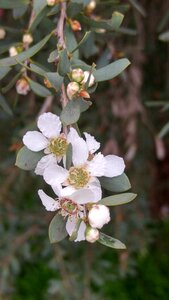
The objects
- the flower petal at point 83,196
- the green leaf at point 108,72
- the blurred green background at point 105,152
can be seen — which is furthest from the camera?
the blurred green background at point 105,152

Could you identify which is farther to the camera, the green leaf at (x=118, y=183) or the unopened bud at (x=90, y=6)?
the unopened bud at (x=90, y=6)

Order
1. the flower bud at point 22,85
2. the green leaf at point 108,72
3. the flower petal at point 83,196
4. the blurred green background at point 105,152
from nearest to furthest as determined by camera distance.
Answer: the flower petal at point 83,196
the green leaf at point 108,72
the flower bud at point 22,85
the blurred green background at point 105,152

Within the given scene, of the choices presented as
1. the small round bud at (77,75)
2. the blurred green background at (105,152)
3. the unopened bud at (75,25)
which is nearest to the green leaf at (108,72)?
the small round bud at (77,75)

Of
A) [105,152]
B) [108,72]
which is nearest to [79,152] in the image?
[108,72]

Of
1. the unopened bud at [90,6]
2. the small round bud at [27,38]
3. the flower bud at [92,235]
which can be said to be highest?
the unopened bud at [90,6]

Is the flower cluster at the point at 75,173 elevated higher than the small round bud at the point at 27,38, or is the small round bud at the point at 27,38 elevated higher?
the small round bud at the point at 27,38

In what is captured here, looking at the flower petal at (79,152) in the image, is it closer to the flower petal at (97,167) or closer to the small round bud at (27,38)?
the flower petal at (97,167)
